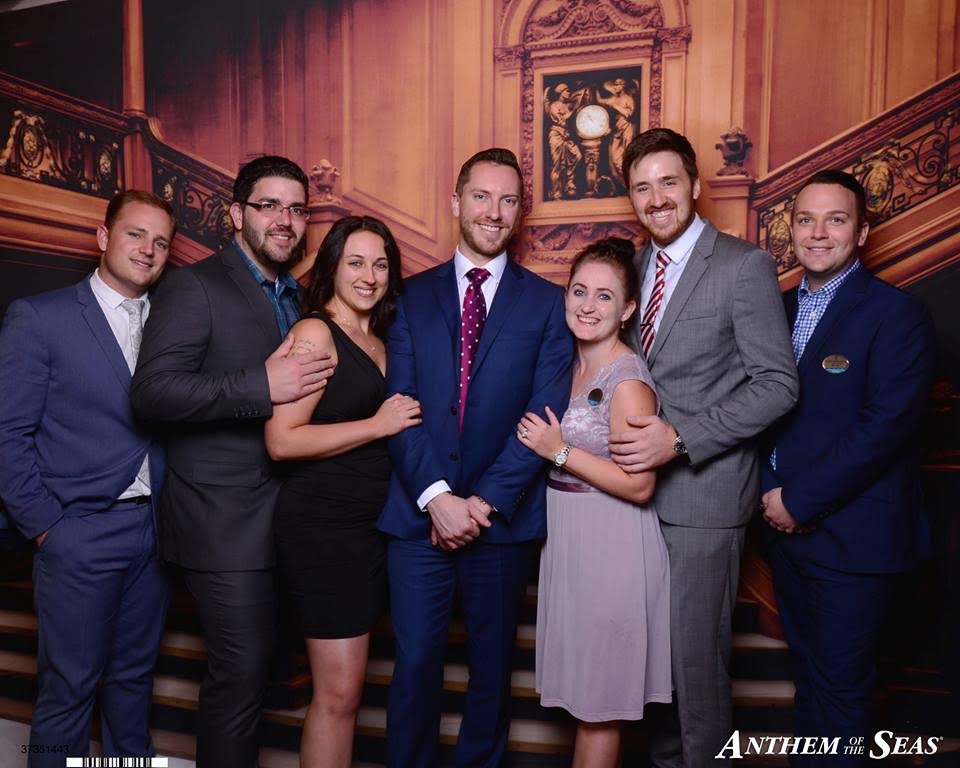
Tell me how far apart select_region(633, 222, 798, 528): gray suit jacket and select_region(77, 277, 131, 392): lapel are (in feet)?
5.50

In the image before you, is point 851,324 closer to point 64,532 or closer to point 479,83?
point 479,83

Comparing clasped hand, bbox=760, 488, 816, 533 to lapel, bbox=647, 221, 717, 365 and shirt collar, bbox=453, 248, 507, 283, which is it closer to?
lapel, bbox=647, 221, 717, 365

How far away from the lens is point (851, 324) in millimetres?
2303

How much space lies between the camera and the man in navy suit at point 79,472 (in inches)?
94.0

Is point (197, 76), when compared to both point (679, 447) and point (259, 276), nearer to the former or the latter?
point (259, 276)

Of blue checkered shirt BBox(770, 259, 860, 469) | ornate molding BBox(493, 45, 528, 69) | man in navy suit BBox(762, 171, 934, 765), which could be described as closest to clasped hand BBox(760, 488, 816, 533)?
man in navy suit BBox(762, 171, 934, 765)

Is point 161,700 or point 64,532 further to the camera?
point 161,700

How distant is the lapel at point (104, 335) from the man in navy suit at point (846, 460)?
2.08 metres

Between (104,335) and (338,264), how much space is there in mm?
790

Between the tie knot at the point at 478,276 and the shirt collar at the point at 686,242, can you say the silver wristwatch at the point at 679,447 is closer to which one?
the shirt collar at the point at 686,242

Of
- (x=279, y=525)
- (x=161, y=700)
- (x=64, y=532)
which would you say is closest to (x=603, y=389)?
(x=279, y=525)

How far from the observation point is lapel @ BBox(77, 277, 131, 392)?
2449 mm

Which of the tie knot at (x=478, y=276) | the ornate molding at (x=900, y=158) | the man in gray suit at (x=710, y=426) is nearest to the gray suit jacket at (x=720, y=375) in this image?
the man in gray suit at (x=710, y=426)

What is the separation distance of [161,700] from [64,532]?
1.18 metres
